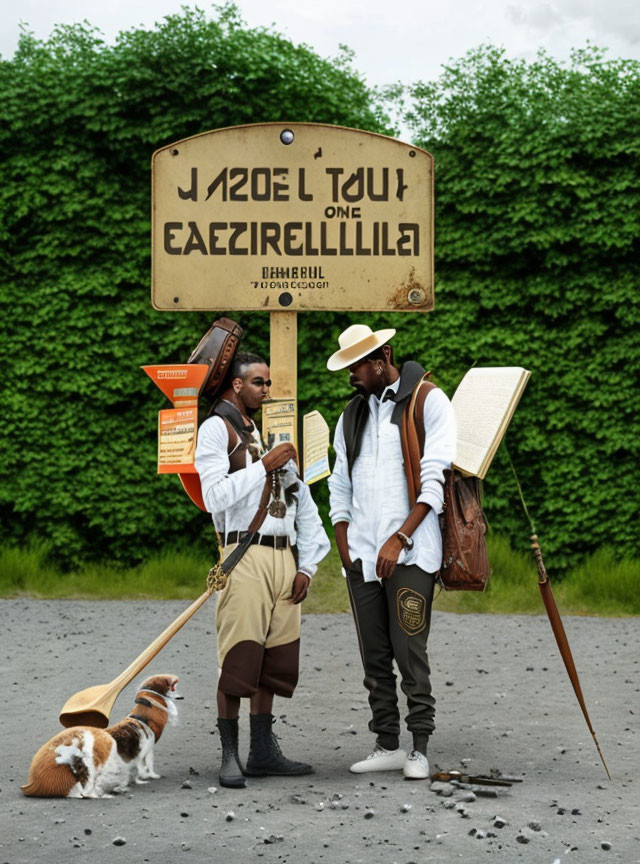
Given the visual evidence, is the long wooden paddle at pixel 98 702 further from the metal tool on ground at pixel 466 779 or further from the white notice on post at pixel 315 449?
the metal tool on ground at pixel 466 779

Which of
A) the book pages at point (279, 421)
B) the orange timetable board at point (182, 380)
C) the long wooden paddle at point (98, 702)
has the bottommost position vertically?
the long wooden paddle at point (98, 702)

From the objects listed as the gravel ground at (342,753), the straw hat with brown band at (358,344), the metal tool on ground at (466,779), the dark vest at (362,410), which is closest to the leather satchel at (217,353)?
the straw hat with brown band at (358,344)

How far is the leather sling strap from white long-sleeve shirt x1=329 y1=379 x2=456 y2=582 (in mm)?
27

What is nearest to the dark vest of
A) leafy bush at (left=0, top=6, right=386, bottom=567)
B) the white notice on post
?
the white notice on post

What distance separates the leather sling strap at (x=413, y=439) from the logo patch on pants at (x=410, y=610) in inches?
14.9

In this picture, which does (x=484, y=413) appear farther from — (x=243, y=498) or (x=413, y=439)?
(x=243, y=498)

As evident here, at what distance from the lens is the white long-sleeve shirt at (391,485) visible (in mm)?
4910

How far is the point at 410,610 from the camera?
16.2 ft

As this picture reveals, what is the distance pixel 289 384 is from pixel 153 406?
491cm

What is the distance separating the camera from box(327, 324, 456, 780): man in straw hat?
4914mm

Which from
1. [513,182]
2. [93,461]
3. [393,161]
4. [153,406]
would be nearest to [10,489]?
[93,461]

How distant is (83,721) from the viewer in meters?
4.72

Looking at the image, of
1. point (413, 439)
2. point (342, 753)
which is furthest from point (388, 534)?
point (342, 753)

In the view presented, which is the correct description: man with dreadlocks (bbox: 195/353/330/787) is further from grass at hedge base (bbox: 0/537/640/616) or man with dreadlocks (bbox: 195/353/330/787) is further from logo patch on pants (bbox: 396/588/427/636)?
grass at hedge base (bbox: 0/537/640/616)
